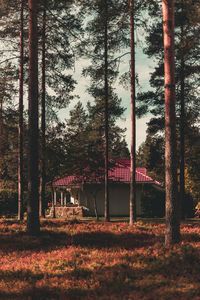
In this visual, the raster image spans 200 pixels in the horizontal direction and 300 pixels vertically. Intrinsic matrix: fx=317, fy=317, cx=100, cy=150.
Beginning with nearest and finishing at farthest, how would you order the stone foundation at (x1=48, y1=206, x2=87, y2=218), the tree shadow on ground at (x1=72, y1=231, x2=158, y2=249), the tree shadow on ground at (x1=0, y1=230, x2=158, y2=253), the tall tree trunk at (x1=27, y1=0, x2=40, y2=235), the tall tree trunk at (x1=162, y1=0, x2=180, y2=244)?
the tall tree trunk at (x1=162, y1=0, x2=180, y2=244), the tree shadow on ground at (x1=72, y1=231, x2=158, y2=249), the tree shadow on ground at (x1=0, y1=230, x2=158, y2=253), the tall tree trunk at (x1=27, y1=0, x2=40, y2=235), the stone foundation at (x1=48, y1=206, x2=87, y2=218)

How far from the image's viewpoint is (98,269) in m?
7.38

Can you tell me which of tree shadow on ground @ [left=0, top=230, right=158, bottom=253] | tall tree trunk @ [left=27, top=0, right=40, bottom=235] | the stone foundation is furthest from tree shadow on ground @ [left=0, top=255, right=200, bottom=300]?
the stone foundation

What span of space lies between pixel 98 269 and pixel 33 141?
618cm

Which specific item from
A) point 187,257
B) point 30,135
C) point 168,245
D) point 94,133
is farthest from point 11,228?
point 94,133

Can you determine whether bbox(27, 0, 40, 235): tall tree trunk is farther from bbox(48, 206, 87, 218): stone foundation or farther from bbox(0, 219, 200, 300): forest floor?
bbox(48, 206, 87, 218): stone foundation

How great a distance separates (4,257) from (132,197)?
27.3 feet

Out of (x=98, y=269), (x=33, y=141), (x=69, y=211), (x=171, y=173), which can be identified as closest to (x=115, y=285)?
(x=98, y=269)

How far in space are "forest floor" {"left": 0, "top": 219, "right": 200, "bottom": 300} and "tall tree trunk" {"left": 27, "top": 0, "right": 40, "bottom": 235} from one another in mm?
1077

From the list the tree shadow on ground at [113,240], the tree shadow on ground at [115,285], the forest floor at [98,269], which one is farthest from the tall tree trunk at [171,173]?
the tree shadow on ground at [115,285]

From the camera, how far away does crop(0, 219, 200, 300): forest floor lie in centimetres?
610

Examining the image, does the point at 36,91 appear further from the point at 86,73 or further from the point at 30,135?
the point at 86,73

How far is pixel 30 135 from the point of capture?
39.8 feet

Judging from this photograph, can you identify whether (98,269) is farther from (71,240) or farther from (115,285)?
(71,240)

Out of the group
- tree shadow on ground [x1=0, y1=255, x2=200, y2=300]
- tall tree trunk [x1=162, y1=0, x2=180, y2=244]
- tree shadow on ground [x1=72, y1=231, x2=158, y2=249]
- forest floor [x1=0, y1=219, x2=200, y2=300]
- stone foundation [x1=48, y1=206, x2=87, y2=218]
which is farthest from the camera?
stone foundation [x1=48, y1=206, x2=87, y2=218]
